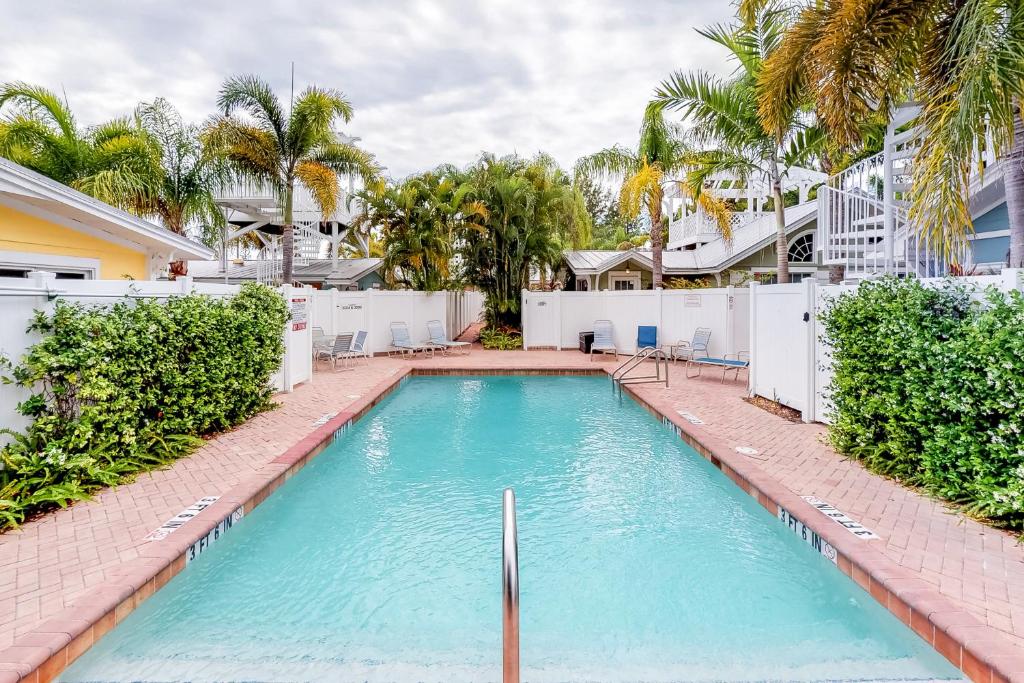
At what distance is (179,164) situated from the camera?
15.6 meters

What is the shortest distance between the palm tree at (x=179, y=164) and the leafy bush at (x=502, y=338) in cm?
886

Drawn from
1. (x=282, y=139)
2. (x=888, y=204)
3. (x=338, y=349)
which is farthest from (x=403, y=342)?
(x=888, y=204)

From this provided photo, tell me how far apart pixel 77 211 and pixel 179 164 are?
8953mm

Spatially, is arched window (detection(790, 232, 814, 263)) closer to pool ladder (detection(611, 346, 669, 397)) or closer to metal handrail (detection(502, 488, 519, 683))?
pool ladder (detection(611, 346, 669, 397))

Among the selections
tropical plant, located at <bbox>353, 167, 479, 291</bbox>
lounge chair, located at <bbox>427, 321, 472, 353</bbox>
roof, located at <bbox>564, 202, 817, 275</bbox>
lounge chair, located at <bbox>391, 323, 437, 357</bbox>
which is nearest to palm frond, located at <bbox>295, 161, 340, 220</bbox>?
tropical plant, located at <bbox>353, 167, 479, 291</bbox>

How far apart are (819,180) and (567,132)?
16.5m

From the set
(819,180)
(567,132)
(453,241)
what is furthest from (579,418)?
(567,132)

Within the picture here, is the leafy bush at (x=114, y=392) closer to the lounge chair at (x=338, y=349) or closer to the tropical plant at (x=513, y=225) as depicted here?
the lounge chair at (x=338, y=349)

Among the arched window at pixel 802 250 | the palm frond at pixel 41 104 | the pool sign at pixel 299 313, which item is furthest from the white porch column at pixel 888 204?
the palm frond at pixel 41 104

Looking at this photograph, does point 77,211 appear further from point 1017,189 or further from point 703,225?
point 703,225

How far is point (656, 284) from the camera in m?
16.8

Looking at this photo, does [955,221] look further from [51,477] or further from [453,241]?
[453,241]

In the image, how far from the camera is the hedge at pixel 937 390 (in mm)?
3801

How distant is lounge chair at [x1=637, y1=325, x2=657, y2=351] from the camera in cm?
1529
